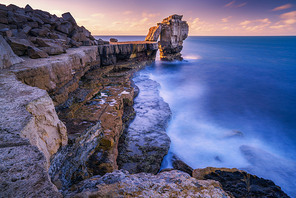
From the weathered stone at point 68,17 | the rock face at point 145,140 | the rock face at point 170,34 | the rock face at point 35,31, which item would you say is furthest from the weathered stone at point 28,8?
the rock face at point 170,34

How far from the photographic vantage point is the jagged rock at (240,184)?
2814 mm

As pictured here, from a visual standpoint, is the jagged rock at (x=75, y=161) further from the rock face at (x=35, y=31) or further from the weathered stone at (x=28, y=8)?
the weathered stone at (x=28, y=8)

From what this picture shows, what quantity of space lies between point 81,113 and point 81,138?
5.92ft

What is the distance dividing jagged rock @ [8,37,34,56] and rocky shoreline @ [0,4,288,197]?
0.02 m

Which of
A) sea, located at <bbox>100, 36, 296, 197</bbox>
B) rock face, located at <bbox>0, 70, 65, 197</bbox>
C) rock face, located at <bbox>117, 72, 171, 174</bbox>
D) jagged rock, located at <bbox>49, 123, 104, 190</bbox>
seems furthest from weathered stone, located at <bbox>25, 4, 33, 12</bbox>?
sea, located at <bbox>100, 36, 296, 197</bbox>

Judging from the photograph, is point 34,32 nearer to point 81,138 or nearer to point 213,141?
point 81,138

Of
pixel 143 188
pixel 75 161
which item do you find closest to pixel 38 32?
pixel 75 161

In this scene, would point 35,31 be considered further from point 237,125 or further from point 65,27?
point 237,125

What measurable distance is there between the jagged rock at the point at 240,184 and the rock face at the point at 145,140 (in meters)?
1.41

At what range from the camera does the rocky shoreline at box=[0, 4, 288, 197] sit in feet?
4.19

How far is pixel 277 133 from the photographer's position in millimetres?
7082

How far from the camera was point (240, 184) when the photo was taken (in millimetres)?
3002

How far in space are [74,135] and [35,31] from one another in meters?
5.80

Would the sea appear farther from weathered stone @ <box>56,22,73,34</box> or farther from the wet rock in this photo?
weathered stone @ <box>56,22,73,34</box>
